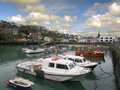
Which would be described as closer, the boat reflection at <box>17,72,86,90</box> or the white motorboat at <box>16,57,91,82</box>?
the boat reflection at <box>17,72,86,90</box>

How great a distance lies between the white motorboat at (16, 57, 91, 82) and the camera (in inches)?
930

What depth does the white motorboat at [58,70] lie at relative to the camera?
77.5 feet

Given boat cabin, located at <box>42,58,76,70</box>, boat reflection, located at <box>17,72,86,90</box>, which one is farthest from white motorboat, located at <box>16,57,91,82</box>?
boat reflection, located at <box>17,72,86,90</box>

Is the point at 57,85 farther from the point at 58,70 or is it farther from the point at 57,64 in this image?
the point at 57,64

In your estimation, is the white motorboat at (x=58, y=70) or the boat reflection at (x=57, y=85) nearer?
the boat reflection at (x=57, y=85)

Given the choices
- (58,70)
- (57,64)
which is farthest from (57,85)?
(57,64)

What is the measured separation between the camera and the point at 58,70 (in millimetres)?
24297

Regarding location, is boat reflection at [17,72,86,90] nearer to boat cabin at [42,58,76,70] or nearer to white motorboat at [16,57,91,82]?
white motorboat at [16,57,91,82]

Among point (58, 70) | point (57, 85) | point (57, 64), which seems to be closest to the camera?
point (57, 85)

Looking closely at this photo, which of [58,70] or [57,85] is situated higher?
[58,70]

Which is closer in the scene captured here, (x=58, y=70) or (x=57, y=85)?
(x=57, y=85)

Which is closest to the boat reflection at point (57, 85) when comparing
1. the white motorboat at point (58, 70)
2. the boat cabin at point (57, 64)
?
the white motorboat at point (58, 70)

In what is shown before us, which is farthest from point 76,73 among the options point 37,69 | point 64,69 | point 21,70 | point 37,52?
point 37,52

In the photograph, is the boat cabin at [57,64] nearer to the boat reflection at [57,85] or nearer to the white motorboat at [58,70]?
the white motorboat at [58,70]
